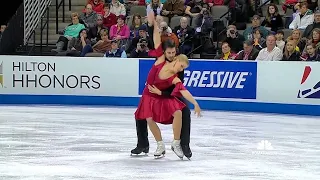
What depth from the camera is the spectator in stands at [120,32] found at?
16.8m

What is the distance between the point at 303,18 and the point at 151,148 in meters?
7.26

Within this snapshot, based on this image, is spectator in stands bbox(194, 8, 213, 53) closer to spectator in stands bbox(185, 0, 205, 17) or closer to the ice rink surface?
spectator in stands bbox(185, 0, 205, 17)

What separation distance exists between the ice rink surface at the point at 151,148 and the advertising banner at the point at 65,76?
5.06 ft

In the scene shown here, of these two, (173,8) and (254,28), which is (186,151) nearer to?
(254,28)

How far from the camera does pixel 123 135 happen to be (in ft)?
35.9

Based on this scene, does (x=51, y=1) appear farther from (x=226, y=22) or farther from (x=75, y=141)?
(x=75, y=141)

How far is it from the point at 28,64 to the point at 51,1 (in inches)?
159

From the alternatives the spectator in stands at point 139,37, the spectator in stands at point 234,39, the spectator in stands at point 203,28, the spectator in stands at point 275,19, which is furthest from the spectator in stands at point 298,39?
the spectator in stands at point 139,37

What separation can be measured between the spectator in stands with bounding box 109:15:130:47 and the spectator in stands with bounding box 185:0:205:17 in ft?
4.62

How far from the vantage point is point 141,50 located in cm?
1608

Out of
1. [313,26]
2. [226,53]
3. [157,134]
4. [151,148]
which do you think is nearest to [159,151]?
[157,134]

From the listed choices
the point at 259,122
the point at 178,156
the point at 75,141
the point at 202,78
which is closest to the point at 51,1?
the point at 202,78

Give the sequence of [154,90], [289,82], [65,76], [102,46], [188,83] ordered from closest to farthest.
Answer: [154,90], [289,82], [188,83], [65,76], [102,46]

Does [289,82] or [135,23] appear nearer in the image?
[289,82]
